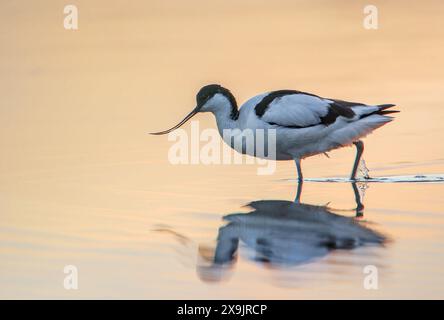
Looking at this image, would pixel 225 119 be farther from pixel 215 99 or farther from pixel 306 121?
pixel 306 121

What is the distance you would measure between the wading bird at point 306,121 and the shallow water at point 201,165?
0.34 meters

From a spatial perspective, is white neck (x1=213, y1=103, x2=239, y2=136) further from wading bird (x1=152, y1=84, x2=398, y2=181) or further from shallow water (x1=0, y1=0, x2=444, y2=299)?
shallow water (x1=0, y1=0, x2=444, y2=299)

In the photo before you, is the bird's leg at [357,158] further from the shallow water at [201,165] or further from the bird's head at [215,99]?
the bird's head at [215,99]

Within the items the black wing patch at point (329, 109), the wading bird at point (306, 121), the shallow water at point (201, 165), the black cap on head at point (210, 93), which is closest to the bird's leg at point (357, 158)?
the wading bird at point (306, 121)

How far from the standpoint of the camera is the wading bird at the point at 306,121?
1028 centimetres

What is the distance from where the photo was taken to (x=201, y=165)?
11211 mm

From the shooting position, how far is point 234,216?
8.70 meters

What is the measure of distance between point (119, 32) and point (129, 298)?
40.4ft

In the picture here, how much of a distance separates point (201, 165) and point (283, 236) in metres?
3.47

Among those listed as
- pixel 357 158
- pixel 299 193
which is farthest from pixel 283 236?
pixel 357 158

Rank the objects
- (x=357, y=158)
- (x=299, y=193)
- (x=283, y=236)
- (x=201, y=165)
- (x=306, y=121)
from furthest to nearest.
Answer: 1. (x=201, y=165)
2. (x=357, y=158)
3. (x=306, y=121)
4. (x=299, y=193)
5. (x=283, y=236)

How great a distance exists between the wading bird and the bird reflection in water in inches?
50.3

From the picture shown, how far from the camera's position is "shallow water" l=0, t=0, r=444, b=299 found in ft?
22.8

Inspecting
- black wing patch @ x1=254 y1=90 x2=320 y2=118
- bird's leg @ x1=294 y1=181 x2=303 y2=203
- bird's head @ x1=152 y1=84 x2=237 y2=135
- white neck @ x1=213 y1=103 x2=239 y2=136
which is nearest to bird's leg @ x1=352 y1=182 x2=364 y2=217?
bird's leg @ x1=294 y1=181 x2=303 y2=203
